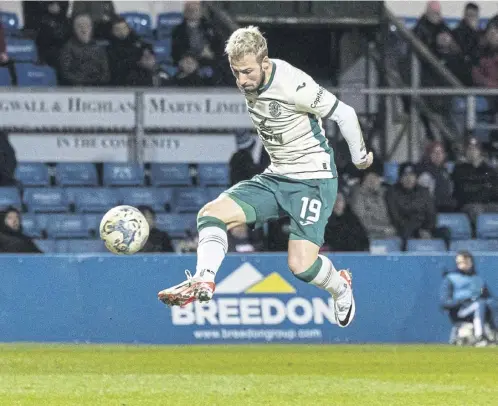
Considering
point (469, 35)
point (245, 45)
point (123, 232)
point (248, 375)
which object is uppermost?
point (245, 45)

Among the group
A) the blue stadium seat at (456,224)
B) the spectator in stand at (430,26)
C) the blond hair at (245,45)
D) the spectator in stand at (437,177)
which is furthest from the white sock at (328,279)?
the spectator in stand at (430,26)

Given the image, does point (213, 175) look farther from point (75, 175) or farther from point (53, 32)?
point (53, 32)

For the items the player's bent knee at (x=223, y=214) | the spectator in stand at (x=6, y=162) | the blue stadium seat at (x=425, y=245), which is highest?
the player's bent knee at (x=223, y=214)

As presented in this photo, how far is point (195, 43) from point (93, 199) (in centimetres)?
288

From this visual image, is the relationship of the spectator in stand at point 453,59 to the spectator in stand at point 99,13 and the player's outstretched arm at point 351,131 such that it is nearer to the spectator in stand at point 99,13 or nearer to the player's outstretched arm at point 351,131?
the spectator in stand at point 99,13

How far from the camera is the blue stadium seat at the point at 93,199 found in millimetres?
17172

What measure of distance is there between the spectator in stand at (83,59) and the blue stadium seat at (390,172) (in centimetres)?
412

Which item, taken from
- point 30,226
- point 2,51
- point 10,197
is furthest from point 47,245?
point 2,51

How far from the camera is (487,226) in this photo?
59.5 feet

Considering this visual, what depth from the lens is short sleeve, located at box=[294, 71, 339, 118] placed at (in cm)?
864

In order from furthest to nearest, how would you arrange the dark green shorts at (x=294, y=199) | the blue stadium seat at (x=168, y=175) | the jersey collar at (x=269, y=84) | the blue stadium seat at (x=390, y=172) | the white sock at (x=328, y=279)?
the blue stadium seat at (x=390, y=172) < the blue stadium seat at (x=168, y=175) < the white sock at (x=328, y=279) < the dark green shorts at (x=294, y=199) < the jersey collar at (x=269, y=84)

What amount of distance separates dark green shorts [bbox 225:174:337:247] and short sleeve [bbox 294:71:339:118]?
57 centimetres

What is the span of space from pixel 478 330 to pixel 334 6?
24.8 ft

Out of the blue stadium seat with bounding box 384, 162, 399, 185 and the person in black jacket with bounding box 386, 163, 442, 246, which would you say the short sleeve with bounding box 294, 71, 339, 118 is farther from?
the blue stadium seat with bounding box 384, 162, 399, 185
